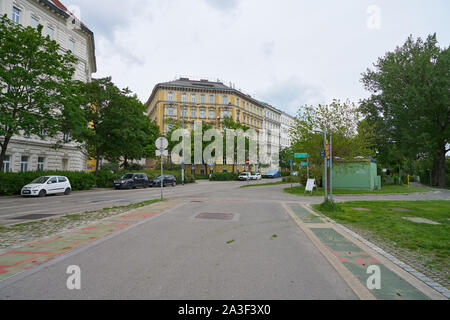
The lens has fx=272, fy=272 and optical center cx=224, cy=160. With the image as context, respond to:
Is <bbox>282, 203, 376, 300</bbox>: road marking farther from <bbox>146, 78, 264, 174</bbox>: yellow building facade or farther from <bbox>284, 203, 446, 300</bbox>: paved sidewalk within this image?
<bbox>146, 78, 264, 174</bbox>: yellow building facade

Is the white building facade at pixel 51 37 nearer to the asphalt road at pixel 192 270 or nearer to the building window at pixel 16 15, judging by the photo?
the building window at pixel 16 15

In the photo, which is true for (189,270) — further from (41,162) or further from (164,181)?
(164,181)

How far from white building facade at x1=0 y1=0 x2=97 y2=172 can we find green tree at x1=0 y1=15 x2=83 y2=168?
570 cm

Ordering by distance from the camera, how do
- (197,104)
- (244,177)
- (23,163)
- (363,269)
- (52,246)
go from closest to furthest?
(363,269), (52,246), (23,163), (244,177), (197,104)

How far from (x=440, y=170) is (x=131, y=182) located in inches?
1608

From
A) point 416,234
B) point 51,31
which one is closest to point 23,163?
point 51,31

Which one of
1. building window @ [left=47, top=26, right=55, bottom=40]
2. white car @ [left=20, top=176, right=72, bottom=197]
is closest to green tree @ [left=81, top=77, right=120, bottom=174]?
building window @ [left=47, top=26, right=55, bottom=40]

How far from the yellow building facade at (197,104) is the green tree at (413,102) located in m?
34.8

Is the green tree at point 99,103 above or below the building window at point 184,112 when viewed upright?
below

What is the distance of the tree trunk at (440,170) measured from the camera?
37125 mm

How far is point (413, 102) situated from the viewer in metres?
32.6

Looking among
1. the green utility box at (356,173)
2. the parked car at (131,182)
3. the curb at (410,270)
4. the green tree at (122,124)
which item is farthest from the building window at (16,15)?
the curb at (410,270)

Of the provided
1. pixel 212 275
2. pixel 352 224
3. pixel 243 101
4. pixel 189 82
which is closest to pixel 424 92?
pixel 352 224
